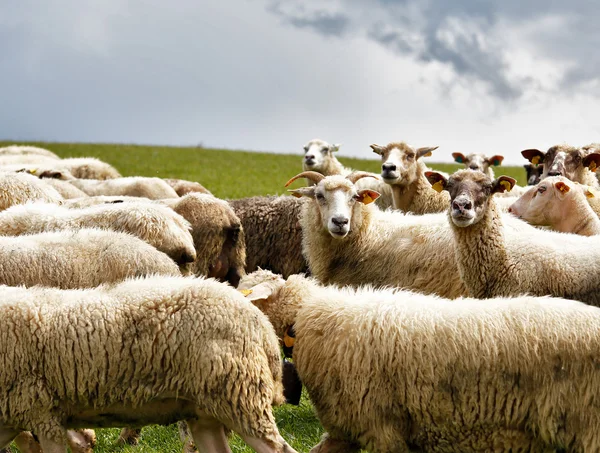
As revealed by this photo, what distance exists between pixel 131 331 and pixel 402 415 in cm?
155

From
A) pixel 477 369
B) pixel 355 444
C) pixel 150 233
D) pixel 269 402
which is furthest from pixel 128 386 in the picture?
pixel 150 233

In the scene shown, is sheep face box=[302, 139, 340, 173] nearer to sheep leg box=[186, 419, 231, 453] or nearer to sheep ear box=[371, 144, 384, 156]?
sheep ear box=[371, 144, 384, 156]

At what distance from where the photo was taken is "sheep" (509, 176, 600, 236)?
7.58 m

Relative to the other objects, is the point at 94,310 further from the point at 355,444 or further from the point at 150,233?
the point at 150,233

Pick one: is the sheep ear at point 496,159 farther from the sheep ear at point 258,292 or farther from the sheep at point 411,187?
the sheep ear at point 258,292

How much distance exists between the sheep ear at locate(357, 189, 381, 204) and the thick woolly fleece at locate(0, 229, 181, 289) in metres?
1.87

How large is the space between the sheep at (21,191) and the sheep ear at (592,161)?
543 centimetres

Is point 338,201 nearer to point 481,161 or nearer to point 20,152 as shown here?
point 481,161

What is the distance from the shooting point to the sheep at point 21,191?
9234 millimetres

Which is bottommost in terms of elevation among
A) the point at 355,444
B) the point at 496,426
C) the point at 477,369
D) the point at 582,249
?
the point at 355,444

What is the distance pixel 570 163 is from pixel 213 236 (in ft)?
12.4

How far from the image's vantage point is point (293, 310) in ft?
19.0

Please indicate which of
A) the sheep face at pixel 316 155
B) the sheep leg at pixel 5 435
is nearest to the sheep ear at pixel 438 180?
the sheep leg at pixel 5 435

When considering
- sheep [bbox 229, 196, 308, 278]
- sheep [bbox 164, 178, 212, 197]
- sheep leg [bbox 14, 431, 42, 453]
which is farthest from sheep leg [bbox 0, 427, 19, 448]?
sheep [bbox 164, 178, 212, 197]
